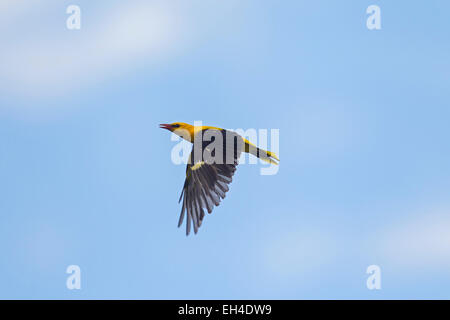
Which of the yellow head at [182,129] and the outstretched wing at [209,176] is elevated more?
the yellow head at [182,129]

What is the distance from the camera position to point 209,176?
1111cm

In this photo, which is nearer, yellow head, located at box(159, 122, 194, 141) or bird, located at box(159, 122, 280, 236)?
bird, located at box(159, 122, 280, 236)

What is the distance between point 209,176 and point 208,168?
152 mm

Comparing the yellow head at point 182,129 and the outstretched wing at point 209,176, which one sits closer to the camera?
A: the outstretched wing at point 209,176

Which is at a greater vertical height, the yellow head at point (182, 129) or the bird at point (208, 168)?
the yellow head at point (182, 129)

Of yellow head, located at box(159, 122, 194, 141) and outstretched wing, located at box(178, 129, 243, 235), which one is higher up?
yellow head, located at box(159, 122, 194, 141)

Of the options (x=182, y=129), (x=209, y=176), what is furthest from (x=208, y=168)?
(x=182, y=129)

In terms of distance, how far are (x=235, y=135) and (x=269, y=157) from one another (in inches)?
32.3

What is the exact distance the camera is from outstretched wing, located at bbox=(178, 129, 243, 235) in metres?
10.9

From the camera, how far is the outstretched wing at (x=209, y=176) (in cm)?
1089

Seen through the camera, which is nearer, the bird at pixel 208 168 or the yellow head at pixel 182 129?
the bird at pixel 208 168

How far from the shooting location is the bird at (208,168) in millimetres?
10906
